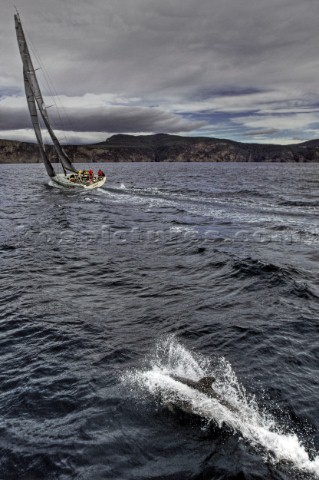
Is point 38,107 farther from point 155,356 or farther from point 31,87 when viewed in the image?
point 155,356

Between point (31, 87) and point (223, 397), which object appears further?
point (31, 87)

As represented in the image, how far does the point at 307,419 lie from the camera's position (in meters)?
8.01

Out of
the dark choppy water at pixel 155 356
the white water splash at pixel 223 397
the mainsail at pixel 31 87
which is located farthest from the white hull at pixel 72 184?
the white water splash at pixel 223 397

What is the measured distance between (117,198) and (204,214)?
1648 centimetres

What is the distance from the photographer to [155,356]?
1025 centimetres

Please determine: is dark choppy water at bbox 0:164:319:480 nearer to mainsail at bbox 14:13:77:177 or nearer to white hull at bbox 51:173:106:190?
white hull at bbox 51:173:106:190

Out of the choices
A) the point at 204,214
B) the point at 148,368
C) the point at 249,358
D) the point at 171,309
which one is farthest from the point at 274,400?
the point at 204,214

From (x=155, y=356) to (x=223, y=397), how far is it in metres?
2.50

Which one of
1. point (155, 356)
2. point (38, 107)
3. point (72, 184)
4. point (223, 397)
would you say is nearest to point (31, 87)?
point (38, 107)

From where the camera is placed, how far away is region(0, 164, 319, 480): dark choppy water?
6926mm

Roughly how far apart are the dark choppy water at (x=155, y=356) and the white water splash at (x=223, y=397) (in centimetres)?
3

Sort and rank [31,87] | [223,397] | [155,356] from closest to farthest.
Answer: [223,397] < [155,356] < [31,87]

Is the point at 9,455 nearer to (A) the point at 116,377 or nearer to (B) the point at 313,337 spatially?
(A) the point at 116,377

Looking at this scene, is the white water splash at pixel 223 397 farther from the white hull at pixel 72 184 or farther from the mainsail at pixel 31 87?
the mainsail at pixel 31 87
